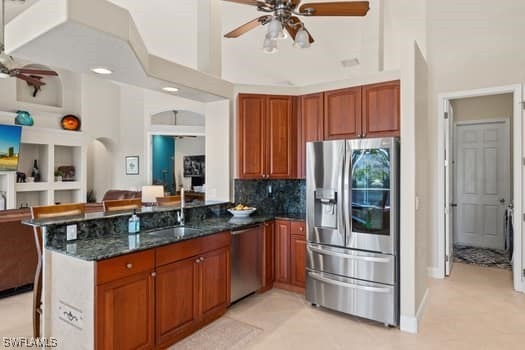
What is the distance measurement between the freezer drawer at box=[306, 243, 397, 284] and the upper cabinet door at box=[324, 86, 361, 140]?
1.28m

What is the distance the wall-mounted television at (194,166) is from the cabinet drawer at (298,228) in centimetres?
749

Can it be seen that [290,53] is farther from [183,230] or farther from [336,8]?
[183,230]

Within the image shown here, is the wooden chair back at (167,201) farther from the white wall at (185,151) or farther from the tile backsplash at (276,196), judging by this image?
the white wall at (185,151)

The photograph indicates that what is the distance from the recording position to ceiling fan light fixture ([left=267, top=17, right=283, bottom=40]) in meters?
2.78

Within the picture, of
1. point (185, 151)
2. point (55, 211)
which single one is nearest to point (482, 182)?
point (55, 211)

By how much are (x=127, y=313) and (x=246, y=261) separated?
150cm

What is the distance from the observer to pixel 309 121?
4000 millimetres

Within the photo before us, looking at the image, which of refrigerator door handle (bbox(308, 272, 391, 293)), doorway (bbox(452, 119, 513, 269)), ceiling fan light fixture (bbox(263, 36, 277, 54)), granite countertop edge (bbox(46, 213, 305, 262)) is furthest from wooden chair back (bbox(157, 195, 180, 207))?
doorway (bbox(452, 119, 513, 269))

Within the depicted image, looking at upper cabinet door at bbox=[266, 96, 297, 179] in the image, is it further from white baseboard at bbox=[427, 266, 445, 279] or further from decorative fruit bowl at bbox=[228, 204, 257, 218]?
white baseboard at bbox=[427, 266, 445, 279]

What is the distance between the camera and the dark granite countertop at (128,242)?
2.22m

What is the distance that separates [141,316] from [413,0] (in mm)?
5256

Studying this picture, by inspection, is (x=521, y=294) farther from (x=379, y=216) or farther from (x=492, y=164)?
(x=492, y=164)

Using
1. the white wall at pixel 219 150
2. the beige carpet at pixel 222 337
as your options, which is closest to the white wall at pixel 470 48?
the white wall at pixel 219 150

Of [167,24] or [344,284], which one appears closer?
[344,284]
